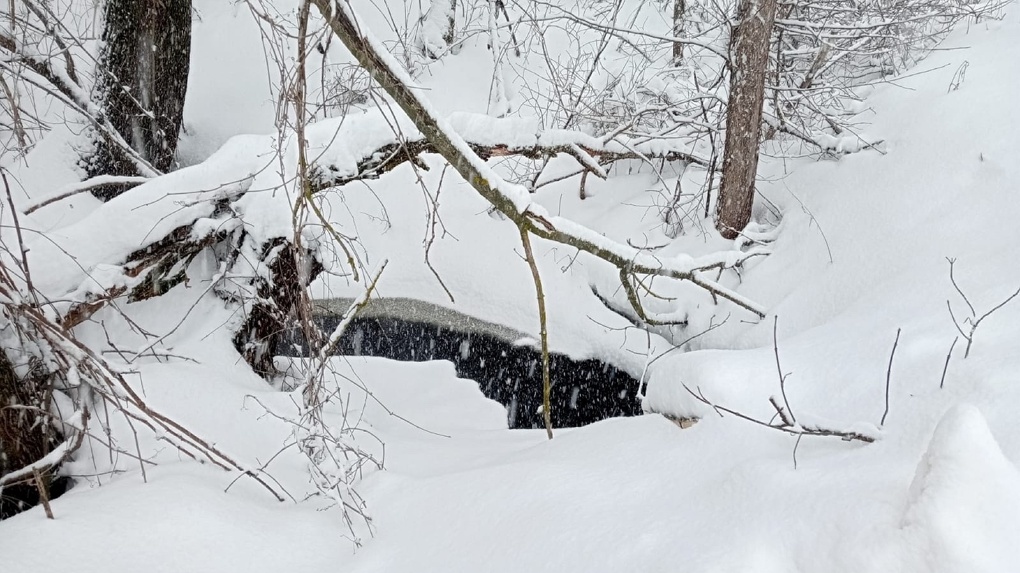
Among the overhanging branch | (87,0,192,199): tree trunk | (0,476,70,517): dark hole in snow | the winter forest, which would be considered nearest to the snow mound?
the winter forest

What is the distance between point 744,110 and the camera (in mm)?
4980

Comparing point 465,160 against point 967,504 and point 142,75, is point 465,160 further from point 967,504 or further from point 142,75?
point 142,75

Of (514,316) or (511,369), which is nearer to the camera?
(514,316)

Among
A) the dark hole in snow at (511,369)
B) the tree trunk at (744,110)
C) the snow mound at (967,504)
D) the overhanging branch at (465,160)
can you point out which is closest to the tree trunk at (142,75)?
the dark hole in snow at (511,369)

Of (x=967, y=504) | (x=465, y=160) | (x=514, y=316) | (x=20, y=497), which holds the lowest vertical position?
(x=20, y=497)

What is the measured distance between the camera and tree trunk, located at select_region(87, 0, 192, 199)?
4883mm

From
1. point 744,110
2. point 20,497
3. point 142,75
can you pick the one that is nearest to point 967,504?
point 20,497

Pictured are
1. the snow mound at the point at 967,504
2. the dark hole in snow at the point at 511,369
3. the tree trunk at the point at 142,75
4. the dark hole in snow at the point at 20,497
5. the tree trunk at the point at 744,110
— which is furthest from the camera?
the dark hole in snow at the point at 511,369

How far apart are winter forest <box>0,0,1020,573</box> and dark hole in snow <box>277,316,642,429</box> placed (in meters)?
0.03

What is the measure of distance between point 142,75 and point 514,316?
3.53 m

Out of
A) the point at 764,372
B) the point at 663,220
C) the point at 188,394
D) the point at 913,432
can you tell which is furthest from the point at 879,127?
the point at 188,394

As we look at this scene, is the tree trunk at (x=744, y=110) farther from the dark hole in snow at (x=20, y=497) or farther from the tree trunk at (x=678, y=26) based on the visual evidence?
the dark hole in snow at (x=20, y=497)

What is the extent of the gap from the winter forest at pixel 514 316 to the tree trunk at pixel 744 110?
2cm

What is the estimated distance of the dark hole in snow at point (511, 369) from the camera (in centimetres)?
605
